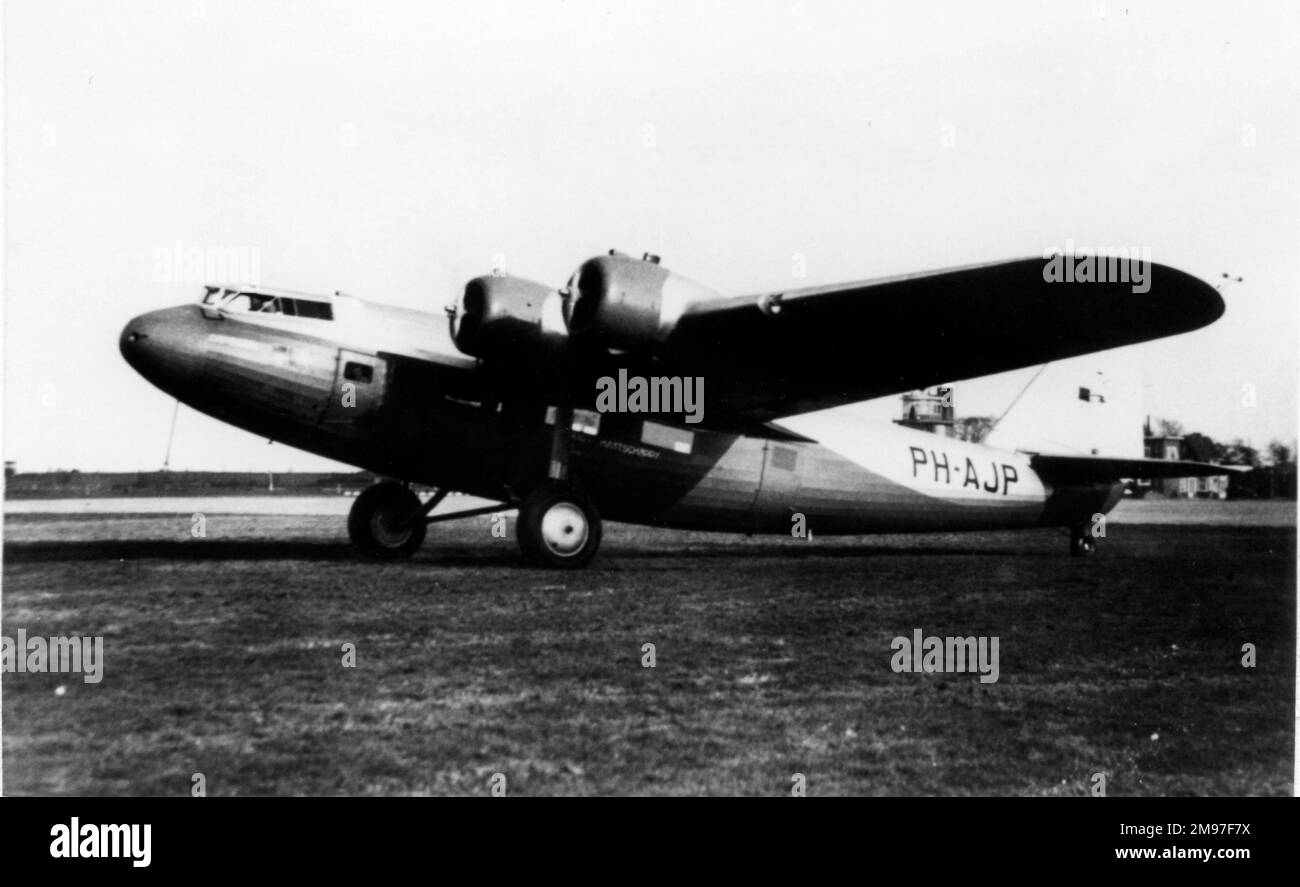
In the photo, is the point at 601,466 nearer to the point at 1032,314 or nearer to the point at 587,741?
A: the point at 1032,314

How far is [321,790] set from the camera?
11.6 feet

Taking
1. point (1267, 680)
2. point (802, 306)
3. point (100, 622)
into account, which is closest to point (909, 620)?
point (1267, 680)

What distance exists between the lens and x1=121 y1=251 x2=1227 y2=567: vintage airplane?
8.38 metres

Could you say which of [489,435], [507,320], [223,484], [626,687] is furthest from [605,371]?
[223,484]

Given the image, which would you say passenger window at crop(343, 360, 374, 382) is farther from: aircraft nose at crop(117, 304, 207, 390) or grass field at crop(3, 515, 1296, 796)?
grass field at crop(3, 515, 1296, 796)

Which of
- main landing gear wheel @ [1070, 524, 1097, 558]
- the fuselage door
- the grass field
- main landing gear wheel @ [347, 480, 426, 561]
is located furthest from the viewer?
main landing gear wheel @ [1070, 524, 1097, 558]

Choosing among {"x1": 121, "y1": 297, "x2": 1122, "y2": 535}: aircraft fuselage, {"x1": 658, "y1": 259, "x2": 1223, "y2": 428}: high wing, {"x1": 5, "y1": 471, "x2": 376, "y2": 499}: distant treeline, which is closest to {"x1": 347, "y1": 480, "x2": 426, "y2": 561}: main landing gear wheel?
{"x1": 121, "y1": 297, "x2": 1122, "y2": 535}: aircraft fuselage

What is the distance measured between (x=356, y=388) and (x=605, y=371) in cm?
239

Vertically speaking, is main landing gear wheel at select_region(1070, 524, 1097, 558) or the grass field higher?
main landing gear wheel at select_region(1070, 524, 1097, 558)

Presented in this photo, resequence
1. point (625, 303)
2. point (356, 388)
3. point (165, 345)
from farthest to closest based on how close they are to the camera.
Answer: point (356, 388)
point (625, 303)
point (165, 345)

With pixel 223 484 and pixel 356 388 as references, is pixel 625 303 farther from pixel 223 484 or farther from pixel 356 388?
pixel 223 484

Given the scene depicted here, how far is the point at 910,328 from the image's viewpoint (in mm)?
9008

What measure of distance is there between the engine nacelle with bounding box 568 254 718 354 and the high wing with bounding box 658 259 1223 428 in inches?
6.9

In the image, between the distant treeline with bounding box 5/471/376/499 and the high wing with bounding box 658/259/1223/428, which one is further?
the distant treeline with bounding box 5/471/376/499
